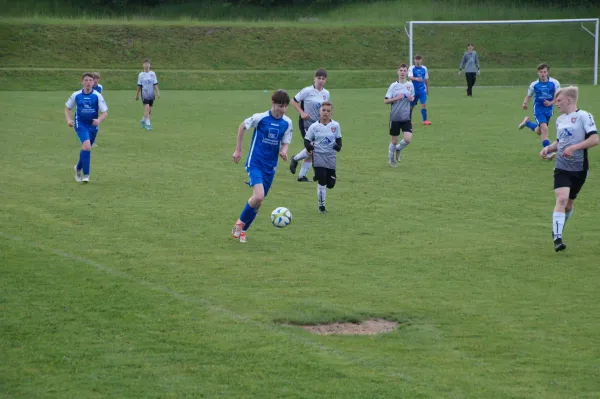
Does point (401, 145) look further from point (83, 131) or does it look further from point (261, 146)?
point (261, 146)

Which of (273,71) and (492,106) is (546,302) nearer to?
(492,106)

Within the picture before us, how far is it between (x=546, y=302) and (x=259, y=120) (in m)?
4.82

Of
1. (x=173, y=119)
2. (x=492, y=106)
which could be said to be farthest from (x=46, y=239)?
(x=492, y=106)

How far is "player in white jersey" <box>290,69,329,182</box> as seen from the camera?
17750mm

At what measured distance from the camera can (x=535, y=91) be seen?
21344 mm

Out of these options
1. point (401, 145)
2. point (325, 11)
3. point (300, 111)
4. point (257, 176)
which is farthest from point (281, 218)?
point (325, 11)

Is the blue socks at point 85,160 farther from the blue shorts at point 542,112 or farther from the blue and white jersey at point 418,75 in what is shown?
the blue and white jersey at point 418,75

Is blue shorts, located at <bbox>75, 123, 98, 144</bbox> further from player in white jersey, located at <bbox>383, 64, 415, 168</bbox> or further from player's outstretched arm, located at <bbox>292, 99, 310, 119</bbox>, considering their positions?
player in white jersey, located at <bbox>383, 64, 415, 168</bbox>

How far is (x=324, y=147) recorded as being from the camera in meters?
14.7

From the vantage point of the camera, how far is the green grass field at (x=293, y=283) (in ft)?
24.2

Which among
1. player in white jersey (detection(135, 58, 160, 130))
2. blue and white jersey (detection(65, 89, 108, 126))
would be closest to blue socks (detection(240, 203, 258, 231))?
blue and white jersey (detection(65, 89, 108, 126))

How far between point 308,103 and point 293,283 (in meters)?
8.53

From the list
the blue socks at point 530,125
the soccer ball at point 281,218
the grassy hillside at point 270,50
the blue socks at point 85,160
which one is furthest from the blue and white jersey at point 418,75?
the soccer ball at point 281,218

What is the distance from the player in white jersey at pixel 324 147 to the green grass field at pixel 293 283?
0.53 metres
